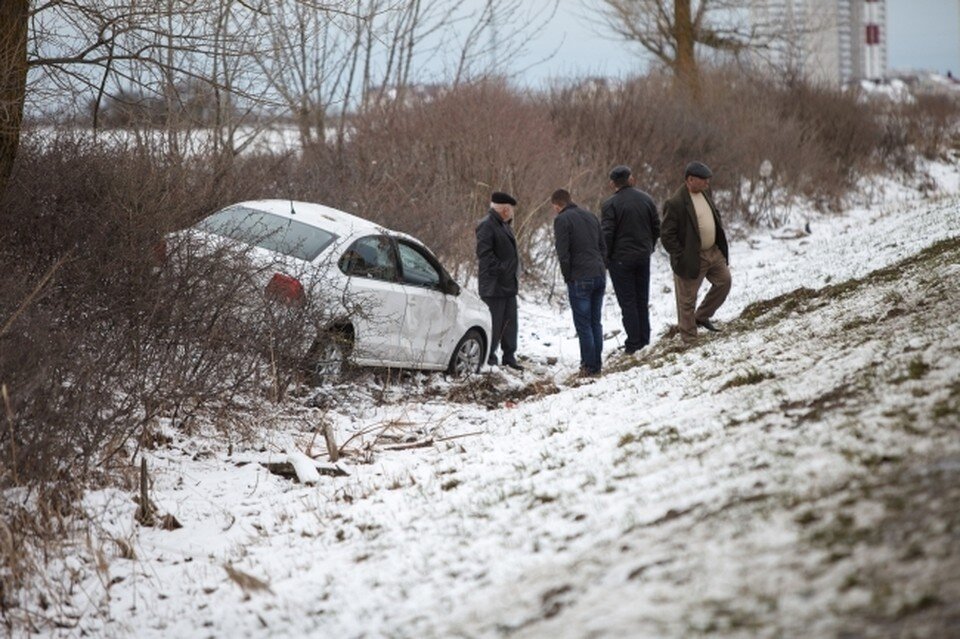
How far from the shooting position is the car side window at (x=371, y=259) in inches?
404

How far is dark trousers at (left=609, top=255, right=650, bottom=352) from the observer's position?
1255 cm

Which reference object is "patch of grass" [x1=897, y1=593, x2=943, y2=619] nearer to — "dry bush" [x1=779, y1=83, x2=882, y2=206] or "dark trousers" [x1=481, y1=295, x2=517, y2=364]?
"dark trousers" [x1=481, y1=295, x2=517, y2=364]

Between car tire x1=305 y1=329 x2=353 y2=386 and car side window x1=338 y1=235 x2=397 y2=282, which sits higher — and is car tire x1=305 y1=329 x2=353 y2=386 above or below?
below

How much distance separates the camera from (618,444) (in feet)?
22.1

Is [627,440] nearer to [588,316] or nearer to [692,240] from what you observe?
Answer: [692,240]

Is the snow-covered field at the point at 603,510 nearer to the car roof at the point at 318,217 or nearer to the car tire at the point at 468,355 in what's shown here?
the car roof at the point at 318,217

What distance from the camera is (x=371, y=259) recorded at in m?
10.6

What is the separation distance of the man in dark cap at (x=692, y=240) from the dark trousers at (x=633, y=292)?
0.74 m

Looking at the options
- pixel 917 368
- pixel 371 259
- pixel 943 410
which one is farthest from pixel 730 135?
pixel 943 410

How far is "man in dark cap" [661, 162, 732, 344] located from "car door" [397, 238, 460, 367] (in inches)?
90.4

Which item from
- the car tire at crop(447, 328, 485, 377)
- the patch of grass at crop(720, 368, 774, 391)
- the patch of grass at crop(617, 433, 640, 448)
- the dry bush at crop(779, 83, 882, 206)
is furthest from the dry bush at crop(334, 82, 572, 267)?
the dry bush at crop(779, 83, 882, 206)

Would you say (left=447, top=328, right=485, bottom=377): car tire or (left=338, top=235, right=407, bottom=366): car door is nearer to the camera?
(left=338, top=235, right=407, bottom=366): car door

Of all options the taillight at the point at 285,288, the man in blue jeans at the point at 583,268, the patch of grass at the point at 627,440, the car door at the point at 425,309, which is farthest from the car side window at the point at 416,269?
the patch of grass at the point at 627,440

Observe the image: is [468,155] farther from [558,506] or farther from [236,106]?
[558,506]
